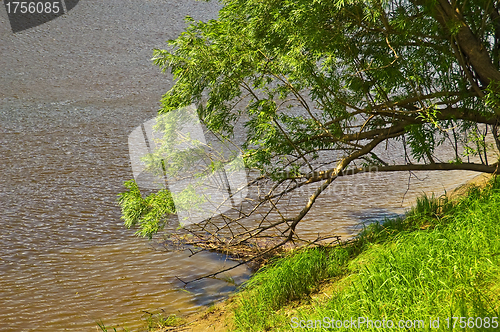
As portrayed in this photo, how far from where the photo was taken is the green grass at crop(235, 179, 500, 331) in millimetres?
3158

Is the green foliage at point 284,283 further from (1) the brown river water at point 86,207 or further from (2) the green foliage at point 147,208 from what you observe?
(2) the green foliage at point 147,208

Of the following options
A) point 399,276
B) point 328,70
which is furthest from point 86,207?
point 399,276

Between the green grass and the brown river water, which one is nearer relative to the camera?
the green grass

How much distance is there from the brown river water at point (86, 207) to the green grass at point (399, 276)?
3.70ft

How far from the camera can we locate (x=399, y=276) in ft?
12.1

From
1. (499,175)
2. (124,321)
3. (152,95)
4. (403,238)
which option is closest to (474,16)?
(499,175)

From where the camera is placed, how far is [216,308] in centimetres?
511

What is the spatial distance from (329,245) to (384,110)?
1.66 meters

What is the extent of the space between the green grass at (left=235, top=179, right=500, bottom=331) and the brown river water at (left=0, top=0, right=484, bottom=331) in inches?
44.4

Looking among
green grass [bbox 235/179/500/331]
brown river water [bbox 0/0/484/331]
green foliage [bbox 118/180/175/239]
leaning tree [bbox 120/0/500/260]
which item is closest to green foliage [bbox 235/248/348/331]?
green grass [bbox 235/179/500/331]

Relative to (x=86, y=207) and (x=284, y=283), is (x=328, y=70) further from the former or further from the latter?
(x=86, y=207)

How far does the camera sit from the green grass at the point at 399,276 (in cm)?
316

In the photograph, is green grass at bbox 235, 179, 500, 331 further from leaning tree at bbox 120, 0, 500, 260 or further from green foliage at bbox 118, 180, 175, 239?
green foliage at bbox 118, 180, 175, 239

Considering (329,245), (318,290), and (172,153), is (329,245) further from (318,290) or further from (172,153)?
(172,153)
